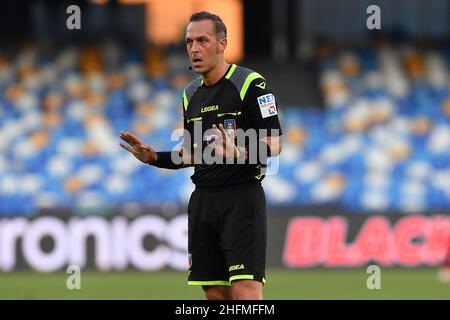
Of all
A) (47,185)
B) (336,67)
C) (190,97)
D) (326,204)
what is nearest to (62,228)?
(47,185)

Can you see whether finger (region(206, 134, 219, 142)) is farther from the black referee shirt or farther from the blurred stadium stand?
Result: the blurred stadium stand

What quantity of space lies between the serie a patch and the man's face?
404 millimetres

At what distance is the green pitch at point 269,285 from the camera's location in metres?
12.3

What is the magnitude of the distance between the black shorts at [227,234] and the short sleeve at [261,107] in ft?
1.33

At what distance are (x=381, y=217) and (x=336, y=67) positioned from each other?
5344 millimetres

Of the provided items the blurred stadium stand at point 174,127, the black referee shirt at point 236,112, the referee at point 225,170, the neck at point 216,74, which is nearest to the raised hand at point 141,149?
the referee at point 225,170

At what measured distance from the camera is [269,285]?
1366cm

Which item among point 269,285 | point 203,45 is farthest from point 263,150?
point 269,285

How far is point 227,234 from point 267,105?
2.82 ft

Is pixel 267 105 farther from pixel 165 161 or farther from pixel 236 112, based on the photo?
pixel 165 161

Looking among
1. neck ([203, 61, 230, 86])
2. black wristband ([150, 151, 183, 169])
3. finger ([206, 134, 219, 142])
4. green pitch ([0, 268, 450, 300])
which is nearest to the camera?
finger ([206, 134, 219, 142])

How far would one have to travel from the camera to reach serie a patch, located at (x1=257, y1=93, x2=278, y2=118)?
22.5ft

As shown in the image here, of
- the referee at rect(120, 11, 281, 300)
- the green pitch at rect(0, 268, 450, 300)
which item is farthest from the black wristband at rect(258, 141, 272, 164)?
the green pitch at rect(0, 268, 450, 300)

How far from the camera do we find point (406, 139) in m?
19.0
